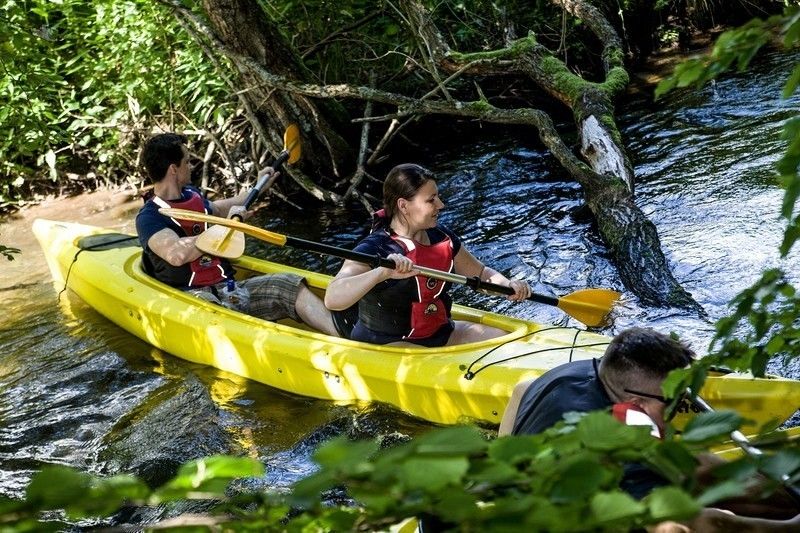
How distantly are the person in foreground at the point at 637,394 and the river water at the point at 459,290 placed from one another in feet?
3.92

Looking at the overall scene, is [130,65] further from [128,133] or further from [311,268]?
[311,268]

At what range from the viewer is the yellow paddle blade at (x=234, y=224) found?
4.32m

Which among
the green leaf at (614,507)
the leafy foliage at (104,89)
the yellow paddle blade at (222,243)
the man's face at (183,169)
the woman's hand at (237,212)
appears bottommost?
the yellow paddle blade at (222,243)

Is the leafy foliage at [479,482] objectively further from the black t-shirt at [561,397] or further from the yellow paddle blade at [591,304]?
the yellow paddle blade at [591,304]

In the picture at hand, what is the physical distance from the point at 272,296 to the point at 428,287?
1.24m

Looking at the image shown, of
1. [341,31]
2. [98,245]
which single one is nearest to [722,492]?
[98,245]

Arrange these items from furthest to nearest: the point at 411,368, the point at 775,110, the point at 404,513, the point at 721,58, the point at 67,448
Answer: the point at 775,110, the point at 67,448, the point at 411,368, the point at 721,58, the point at 404,513

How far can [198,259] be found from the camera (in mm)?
5191

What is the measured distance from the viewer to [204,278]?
5.23 metres

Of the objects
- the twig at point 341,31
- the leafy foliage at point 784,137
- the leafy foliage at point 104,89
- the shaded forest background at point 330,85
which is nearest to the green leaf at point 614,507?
the leafy foliage at point 784,137

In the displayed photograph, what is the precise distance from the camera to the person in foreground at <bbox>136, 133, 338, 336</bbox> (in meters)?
4.85

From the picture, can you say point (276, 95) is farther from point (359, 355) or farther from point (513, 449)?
point (513, 449)

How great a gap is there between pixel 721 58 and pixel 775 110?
21.7 feet

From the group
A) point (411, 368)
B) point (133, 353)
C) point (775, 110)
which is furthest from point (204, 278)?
point (775, 110)
